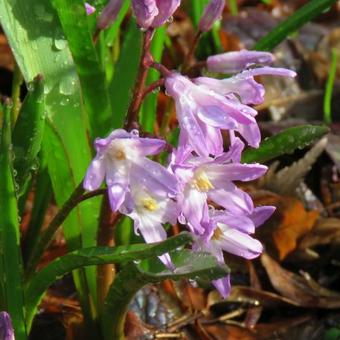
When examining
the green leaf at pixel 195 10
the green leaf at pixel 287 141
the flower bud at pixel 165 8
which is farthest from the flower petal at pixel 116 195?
the green leaf at pixel 195 10

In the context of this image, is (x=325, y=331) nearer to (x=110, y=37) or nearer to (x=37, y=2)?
(x=110, y=37)

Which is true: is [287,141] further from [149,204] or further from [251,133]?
[149,204]

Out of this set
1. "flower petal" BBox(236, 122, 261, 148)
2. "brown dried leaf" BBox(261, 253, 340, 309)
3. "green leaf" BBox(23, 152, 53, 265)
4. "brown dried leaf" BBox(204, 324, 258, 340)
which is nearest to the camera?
"flower petal" BBox(236, 122, 261, 148)

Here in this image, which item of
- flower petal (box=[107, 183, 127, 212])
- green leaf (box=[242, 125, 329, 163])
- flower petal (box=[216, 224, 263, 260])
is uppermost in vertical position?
flower petal (box=[107, 183, 127, 212])

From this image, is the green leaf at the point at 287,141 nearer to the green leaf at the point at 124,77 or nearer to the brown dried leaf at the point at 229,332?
the green leaf at the point at 124,77

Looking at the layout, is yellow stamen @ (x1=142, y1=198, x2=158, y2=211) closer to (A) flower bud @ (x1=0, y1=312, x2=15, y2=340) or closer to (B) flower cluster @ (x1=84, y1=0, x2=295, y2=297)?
(B) flower cluster @ (x1=84, y1=0, x2=295, y2=297)

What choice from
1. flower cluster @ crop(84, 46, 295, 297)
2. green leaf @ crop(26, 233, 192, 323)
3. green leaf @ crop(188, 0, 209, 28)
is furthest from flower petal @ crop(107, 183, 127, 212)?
green leaf @ crop(188, 0, 209, 28)

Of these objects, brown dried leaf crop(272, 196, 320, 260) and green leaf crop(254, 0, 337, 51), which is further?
brown dried leaf crop(272, 196, 320, 260)
